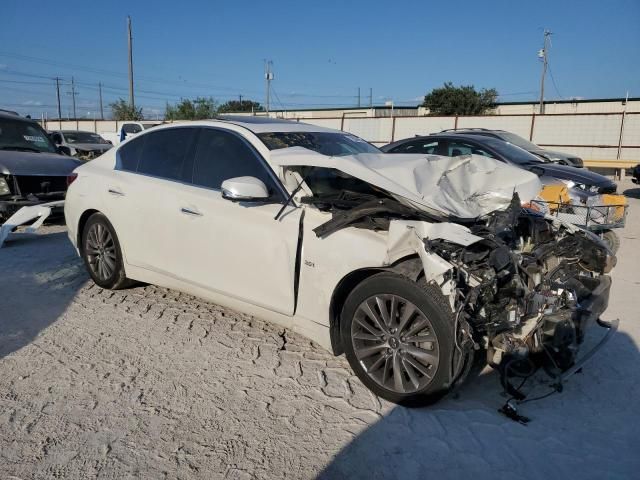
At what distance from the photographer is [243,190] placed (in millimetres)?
3611

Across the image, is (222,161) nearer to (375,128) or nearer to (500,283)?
(500,283)

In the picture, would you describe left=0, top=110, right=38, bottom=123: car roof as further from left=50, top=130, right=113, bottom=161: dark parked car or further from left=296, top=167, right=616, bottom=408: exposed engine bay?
left=50, top=130, right=113, bottom=161: dark parked car

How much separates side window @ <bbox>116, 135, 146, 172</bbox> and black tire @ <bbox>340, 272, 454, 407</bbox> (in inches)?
110

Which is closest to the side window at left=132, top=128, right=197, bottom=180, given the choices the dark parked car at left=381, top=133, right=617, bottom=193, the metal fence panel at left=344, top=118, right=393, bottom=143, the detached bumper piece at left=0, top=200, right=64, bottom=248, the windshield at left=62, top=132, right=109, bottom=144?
the detached bumper piece at left=0, top=200, right=64, bottom=248

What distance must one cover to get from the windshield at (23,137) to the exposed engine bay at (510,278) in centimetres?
698

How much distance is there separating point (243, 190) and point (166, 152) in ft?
4.95

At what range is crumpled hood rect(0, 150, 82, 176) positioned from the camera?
774cm

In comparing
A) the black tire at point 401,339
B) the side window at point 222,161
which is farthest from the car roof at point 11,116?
the black tire at point 401,339

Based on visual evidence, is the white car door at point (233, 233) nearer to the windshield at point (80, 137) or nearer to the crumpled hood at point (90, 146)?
the crumpled hood at point (90, 146)

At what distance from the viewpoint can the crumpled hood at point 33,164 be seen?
7.74 m

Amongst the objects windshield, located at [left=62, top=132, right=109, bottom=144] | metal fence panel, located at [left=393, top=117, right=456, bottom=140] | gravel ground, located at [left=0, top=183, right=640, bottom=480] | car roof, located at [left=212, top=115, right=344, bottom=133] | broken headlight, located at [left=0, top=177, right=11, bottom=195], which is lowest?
gravel ground, located at [left=0, top=183, right=640, bottom=480]

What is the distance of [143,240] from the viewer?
466cm

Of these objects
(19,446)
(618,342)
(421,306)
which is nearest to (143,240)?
(19,446)

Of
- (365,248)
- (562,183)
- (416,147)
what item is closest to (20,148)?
(416,147)
